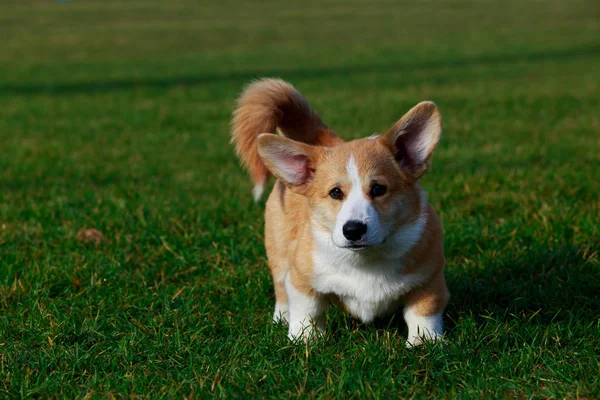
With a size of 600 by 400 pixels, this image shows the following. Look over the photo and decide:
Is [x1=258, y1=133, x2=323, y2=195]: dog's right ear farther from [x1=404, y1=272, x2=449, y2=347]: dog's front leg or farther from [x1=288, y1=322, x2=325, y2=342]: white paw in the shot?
[x1=404, y1=272, x2=449, y2=347]: dog's front leg

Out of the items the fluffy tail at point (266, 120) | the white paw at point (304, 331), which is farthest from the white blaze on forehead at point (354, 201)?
the fluffy tail at point (266, 120)

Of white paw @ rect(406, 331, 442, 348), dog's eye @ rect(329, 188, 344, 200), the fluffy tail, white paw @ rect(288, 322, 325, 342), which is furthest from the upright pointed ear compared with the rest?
white paw @ rect(288, 322, 325, 342)

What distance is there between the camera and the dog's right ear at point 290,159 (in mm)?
3439

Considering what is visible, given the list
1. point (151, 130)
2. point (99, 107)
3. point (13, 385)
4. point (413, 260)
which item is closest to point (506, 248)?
point (413, 260)

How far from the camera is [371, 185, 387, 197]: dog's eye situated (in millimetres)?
3213

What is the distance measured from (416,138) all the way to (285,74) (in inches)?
575

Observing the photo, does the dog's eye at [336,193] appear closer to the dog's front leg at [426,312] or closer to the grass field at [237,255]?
the dog's front leg at [426,312]

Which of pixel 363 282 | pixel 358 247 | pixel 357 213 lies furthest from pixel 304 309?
pixel 357 213

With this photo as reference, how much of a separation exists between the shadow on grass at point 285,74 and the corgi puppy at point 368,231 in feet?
41.0

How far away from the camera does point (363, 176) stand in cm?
320

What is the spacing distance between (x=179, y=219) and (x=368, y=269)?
2345 mm

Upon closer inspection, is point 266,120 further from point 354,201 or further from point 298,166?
point 354,201

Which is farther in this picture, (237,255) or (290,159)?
(237,255)

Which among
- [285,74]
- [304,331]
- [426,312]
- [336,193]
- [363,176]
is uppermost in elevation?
[363,176]
